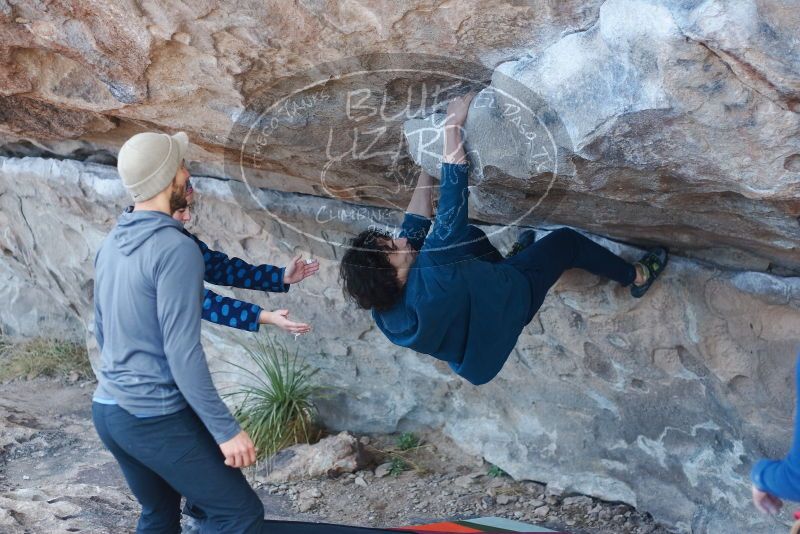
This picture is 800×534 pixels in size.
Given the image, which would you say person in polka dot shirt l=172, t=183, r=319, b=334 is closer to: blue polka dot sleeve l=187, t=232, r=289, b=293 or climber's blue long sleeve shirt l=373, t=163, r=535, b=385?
blue polka dot sleeve l=187, t=232, r=289, b=293

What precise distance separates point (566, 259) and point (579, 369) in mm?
798

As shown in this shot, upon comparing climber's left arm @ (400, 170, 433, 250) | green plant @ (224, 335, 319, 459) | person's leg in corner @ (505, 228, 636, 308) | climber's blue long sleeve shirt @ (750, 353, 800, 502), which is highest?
climber's left arm @ (400, 170, 433, 250)

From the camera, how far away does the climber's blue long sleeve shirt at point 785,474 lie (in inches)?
76.2

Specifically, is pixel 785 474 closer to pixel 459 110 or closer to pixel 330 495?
pixel 459 110

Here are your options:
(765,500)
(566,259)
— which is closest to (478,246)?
(566,259)

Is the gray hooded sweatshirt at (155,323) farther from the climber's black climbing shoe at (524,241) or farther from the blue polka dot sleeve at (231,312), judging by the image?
the climber's black climbing shoe at (524,241)

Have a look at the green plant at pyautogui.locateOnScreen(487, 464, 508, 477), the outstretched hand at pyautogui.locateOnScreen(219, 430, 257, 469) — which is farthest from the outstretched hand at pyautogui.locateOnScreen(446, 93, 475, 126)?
the green plant at pyautogui.locateOnScreen(487, 464, 508, 477)

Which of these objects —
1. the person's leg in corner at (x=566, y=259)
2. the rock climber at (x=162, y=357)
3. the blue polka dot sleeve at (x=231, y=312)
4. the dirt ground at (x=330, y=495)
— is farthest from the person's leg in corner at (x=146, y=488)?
the person's leg in corner at (x=566, y=259)

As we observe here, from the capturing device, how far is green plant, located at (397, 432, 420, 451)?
15.0 feet

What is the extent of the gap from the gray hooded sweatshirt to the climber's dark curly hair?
63cm

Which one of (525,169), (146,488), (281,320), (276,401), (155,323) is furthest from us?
(276,401)

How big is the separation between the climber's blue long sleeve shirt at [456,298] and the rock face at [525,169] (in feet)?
0.72

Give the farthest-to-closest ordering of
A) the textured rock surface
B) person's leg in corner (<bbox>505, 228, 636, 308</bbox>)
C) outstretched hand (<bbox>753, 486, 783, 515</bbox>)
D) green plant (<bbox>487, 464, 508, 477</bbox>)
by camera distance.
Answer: green plant (<bbox>487, 464, 508, 477</bbox>) → the textured rock surface → person's leg in corner (<bbox>505, 228, 636, 308</bbox>) → outstretched hand (<bbox>753, 486, 783, 515</bbox>)

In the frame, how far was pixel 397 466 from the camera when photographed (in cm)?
446
